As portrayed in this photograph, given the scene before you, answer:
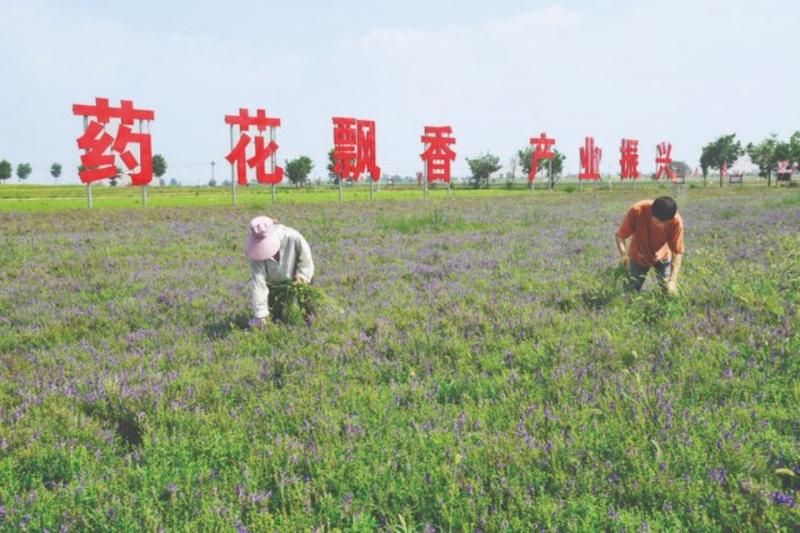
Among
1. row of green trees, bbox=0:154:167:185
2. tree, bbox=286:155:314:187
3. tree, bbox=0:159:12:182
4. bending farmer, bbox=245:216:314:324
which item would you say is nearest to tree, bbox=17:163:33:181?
row of green trees, bbox=0:154:167:185

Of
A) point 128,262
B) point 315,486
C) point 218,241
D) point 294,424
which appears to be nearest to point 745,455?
point 315,486

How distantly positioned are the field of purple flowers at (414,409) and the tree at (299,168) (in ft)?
266

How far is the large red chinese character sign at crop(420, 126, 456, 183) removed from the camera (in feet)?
138

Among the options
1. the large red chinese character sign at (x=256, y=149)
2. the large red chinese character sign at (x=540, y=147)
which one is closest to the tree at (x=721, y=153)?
the large red chinese character sign at (x=540, y=147)

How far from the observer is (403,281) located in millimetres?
8289

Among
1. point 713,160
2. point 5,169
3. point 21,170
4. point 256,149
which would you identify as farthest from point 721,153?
point 21,170

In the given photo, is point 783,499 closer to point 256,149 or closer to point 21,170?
point 256,149

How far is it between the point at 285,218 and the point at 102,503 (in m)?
18.4

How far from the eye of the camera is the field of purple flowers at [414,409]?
2.64 m

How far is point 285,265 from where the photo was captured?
Answer: 610 centimetres

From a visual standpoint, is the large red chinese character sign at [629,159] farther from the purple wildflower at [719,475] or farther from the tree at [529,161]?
the purple wildflower at [719,475]

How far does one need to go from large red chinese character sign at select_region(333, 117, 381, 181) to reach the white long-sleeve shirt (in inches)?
1208

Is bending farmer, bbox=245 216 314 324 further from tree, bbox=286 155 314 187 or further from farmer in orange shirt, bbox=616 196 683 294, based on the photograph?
tree, bbox=286 155 314 187

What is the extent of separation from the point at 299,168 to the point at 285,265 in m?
83.2
